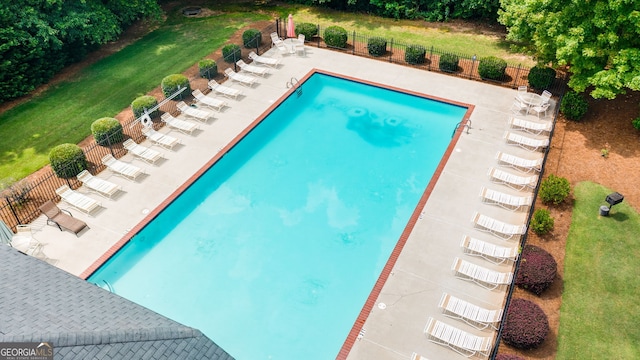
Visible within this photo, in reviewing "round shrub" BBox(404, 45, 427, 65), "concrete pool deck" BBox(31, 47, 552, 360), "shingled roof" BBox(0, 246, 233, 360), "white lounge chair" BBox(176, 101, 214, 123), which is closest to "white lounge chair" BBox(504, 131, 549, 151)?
"concrete pool deck" BBox(31, 47, 552, 360)

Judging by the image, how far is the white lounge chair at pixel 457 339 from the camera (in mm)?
13992

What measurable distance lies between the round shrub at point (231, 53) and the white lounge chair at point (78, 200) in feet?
40.6

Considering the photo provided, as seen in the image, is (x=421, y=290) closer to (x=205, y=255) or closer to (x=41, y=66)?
(x=205, y=255)

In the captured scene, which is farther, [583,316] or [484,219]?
[484,219]

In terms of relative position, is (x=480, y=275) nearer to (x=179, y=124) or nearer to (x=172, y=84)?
(x=179, y=124)

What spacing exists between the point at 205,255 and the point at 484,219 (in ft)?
35.1

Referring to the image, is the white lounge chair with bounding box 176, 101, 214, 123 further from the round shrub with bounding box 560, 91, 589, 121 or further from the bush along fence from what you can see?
the round shrub with bounding box 560, 91, 589, 121

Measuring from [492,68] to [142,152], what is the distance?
61.8 ft

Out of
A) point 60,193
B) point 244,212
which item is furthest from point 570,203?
point 60,193

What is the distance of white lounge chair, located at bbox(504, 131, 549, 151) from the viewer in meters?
21.3

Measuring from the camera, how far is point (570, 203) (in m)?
19.2

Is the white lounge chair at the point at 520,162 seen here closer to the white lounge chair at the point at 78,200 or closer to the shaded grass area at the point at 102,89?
the white lounge chair at the point at 78,200

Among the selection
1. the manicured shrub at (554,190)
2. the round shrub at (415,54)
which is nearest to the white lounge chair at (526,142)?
the manicured shrub at (554,190)

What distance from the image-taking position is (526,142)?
2152 centimetres
